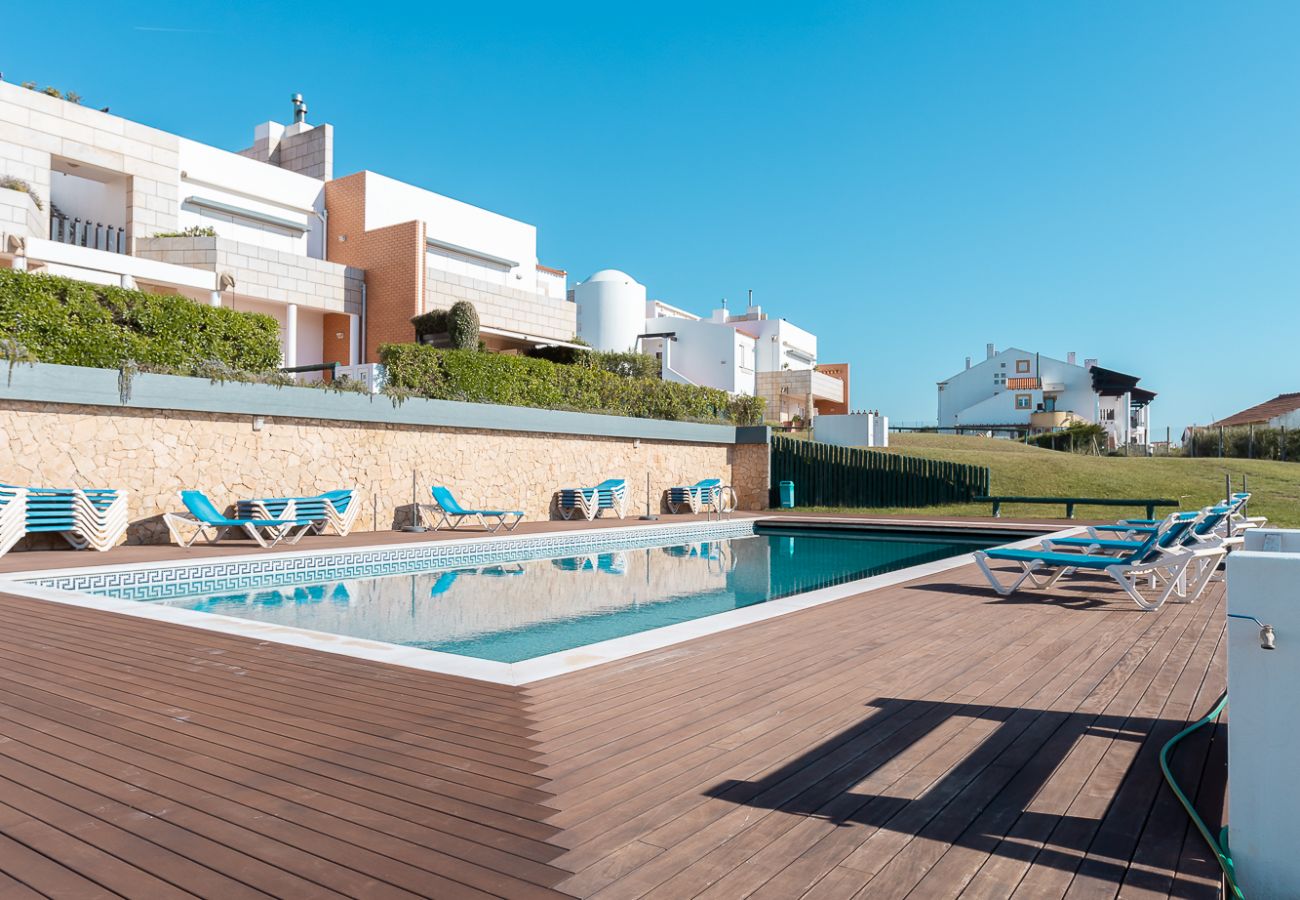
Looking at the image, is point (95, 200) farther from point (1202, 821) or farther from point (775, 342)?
point (775, 342)

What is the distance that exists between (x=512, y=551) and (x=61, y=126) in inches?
561

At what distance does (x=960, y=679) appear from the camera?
4.47 meters

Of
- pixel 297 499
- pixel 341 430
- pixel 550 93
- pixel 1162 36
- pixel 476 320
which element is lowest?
pixel 297 499

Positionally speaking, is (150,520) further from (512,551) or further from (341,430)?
(512,551)

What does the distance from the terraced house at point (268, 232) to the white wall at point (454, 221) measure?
0.14 feet

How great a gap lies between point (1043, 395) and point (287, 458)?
51.0 meters

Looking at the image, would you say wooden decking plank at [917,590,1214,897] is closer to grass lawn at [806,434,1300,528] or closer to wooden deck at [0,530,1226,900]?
wooden deck at [0,530,1226,900]

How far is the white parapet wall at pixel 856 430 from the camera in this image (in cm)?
2933

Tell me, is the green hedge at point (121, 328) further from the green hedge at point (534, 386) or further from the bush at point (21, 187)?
the bush at point (21, 187)

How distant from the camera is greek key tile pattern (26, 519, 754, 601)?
330 inches

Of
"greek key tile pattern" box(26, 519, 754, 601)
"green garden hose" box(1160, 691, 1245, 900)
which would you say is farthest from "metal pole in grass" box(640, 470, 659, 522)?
"green garden hose" box(1160, 691, 1245, 900)

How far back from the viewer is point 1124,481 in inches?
882

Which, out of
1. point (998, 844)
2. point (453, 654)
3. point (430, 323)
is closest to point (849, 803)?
point (998, 844)

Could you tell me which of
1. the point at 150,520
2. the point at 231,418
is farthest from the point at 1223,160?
the point at 150,520
